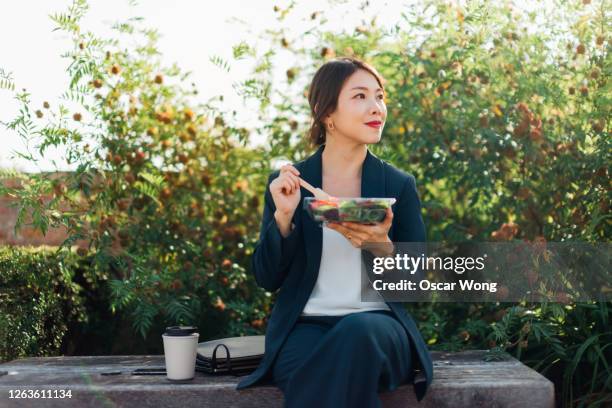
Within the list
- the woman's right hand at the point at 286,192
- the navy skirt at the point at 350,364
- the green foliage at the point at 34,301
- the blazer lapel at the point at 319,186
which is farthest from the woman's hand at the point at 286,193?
the green foliage at the point at 34,301

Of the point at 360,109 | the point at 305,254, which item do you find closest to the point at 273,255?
the point at 305,254

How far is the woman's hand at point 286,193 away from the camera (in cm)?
237

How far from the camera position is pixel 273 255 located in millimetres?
2443

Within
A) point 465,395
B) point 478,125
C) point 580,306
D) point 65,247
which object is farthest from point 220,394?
point 478,125

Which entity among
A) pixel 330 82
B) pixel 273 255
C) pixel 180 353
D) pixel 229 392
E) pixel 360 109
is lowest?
pixel 229 392

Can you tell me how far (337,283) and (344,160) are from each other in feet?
1.54

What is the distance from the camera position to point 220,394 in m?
2.43

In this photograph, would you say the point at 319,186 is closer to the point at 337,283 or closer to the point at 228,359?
the point at 337,283

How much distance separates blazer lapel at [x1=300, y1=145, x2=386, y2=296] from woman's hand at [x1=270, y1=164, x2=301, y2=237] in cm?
13

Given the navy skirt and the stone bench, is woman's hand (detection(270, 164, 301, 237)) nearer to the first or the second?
the navy skirt

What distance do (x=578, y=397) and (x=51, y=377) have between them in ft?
7.03

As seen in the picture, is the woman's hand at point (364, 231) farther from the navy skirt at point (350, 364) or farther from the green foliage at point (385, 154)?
the green foliage at point (385, 154)

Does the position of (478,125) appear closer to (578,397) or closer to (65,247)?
(578,397)

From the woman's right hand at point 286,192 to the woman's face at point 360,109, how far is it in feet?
0.94
